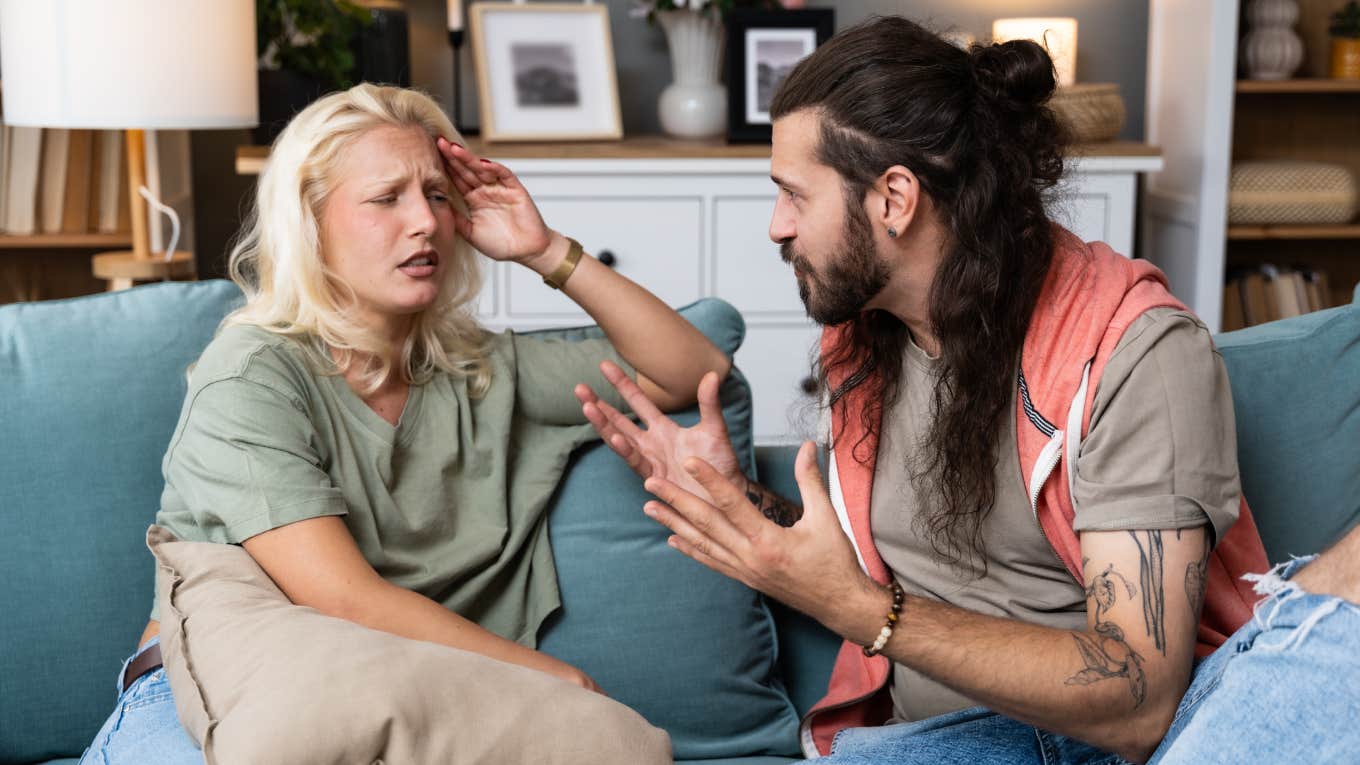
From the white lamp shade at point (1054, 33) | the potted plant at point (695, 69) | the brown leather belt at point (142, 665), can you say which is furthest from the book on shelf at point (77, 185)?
the white lamp shade at point (1054, 33)

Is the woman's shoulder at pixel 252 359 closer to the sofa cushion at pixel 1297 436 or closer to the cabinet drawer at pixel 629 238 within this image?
the sofa cushion at pixel 1297 436

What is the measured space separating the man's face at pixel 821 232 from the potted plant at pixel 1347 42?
8.34ft

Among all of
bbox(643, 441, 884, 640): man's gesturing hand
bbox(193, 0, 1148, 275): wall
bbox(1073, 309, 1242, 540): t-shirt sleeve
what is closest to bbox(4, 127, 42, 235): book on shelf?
bbox(193, 0, 1148, 275): wall

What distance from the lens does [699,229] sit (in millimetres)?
3025

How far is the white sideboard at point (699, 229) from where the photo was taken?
2980mm

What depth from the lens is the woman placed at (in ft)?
4.27

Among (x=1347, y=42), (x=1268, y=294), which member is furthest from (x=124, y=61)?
(x=1347, y=42)

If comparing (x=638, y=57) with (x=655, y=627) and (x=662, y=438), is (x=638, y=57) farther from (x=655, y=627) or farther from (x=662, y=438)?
(x=655, y=627)

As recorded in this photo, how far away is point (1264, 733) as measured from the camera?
1010 millimetres

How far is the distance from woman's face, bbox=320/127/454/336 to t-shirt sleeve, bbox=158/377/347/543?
179mm

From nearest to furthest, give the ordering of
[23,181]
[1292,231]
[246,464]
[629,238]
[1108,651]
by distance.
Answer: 1. [1108,651]
2. [246,464]
3. [23,181]
4. [629,238]
5. [1292,231]

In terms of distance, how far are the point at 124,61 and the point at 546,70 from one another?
3.92 feet

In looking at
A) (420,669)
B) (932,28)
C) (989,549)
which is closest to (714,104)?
(932,28)

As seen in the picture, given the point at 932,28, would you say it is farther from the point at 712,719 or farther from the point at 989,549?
the point at 712,719
